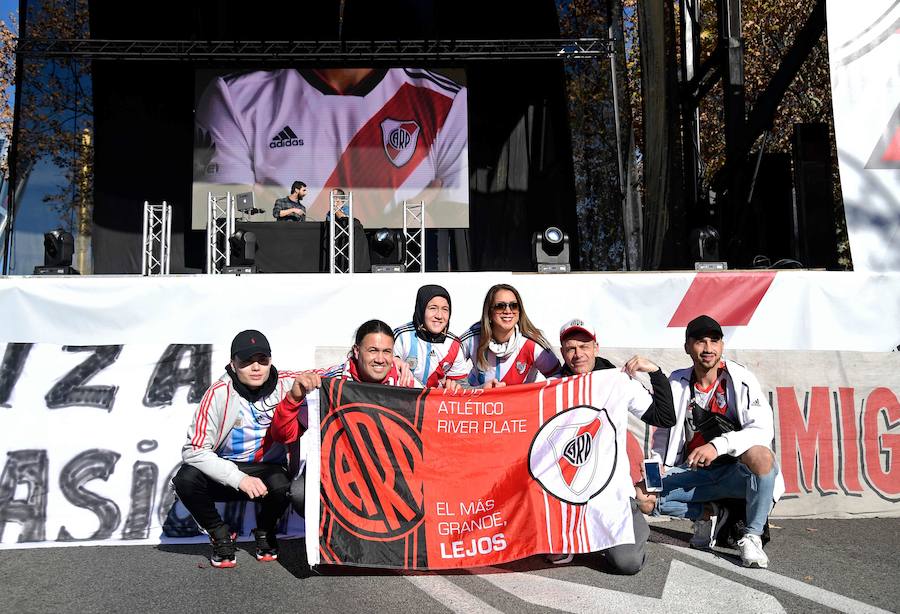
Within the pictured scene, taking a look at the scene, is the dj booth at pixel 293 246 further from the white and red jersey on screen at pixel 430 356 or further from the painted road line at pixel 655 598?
the painted road line at pixel 655 598


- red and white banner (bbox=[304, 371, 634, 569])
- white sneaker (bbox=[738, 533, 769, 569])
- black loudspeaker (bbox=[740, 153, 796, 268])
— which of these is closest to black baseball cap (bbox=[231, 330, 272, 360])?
red and white banner (bbox=[304, 371, 634, 569])

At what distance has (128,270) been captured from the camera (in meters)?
13.4

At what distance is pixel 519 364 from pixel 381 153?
9.13m

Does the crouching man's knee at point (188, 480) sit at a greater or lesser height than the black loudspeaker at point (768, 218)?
lesser

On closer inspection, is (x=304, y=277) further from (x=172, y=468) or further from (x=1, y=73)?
Answer: (x=1, y=73)

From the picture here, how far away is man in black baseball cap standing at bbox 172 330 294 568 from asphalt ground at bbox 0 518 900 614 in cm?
19

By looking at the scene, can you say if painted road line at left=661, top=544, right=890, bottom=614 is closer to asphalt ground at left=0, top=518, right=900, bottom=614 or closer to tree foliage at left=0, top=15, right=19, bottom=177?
asphalt ground at left=0, top=518, right=900, bottom=614

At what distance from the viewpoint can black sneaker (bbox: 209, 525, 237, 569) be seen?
13.4ft

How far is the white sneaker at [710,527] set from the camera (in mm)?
4285

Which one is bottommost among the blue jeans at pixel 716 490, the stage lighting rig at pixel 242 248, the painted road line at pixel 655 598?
the painted road line at pixel 655 598

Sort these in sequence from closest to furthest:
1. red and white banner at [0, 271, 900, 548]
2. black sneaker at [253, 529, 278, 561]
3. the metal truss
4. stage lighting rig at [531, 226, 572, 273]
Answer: black sneaker at [253, 529, 278, 561] → red and white banner at [0, 271, 900, 548] → stage lighting rig at [531, 226, 572, 273] → the metal truss

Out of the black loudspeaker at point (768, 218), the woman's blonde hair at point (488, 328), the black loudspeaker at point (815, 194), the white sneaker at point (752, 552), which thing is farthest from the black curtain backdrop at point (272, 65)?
the white sneaker at point (752, 552)

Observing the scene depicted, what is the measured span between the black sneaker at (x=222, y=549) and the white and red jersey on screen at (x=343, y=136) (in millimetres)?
9320

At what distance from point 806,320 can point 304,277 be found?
4.31 meters
